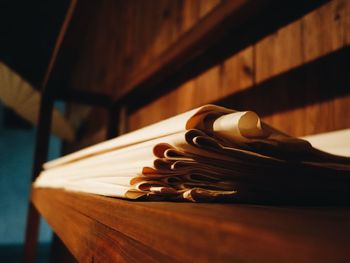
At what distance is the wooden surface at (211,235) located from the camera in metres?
0.14

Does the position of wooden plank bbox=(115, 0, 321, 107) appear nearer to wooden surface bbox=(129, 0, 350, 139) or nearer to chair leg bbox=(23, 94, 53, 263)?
wooden surface bbox=(129, 0, 350, 139)

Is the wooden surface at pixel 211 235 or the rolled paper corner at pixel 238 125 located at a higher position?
the rolled paper corner at pixel 238 125

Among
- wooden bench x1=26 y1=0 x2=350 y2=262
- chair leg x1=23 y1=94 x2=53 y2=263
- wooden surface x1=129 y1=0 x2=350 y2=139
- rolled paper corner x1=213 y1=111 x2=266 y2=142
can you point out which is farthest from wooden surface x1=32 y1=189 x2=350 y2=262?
chair leg x1=23 y1=94 x2=53 y2=263

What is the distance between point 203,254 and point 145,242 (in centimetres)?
8

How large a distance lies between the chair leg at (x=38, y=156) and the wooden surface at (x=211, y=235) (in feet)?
4.20

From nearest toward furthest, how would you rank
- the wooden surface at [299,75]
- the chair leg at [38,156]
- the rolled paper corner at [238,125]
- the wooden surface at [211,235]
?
the wooden surface at [211,235] < the rolled paper corner at [238,125] < the wooden surface at [299,75] < the chair leg at [38,156]

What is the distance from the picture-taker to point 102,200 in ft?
1.23

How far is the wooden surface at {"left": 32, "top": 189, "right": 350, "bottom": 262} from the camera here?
5.6 inches

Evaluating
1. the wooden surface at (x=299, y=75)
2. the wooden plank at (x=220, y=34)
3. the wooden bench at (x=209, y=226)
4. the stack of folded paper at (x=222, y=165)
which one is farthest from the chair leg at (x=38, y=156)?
the stack of folded paper at (x=222, y=165)

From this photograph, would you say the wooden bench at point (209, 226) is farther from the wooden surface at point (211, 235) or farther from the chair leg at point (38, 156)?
the chair leg at point (38, 156)

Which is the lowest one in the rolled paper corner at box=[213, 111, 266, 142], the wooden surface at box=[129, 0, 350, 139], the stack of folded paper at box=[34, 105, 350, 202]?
the stack of folded paper at box=[34, 105, 350, 202]

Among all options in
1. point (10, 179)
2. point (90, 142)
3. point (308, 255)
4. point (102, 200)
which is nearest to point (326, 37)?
point (102, 200)

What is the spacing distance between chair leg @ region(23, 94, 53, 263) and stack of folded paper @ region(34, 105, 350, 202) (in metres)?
1.26

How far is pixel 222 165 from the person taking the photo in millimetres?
355
